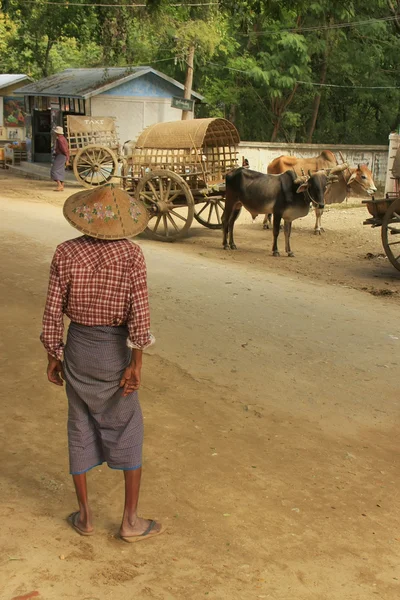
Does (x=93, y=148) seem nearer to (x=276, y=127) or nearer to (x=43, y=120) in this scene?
(x=43, y=120)

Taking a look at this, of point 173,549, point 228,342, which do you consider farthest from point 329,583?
point 228,342

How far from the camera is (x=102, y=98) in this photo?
80.7 ft

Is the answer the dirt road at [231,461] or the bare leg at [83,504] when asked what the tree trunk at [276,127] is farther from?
the bare leg at [83,504]

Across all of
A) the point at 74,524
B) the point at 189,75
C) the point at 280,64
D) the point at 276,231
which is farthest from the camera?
the point at 280,64

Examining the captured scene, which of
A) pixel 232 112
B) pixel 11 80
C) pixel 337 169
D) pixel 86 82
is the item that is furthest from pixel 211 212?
pixel 11 80

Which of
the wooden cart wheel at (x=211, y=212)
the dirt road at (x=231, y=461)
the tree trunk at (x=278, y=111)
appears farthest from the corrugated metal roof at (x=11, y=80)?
the dirt road at (x=231, y=461)

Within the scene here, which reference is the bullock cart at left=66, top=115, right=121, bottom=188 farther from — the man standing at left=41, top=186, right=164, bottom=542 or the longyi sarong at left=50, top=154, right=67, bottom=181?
the man standing at left=41, top=186, right=164, bottom=542

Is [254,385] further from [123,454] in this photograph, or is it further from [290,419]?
[123,454]

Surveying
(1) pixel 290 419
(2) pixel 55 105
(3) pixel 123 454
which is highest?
(2) pixel 55 105

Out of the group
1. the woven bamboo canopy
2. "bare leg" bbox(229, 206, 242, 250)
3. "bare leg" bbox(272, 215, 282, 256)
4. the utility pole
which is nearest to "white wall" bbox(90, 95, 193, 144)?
the utility pole

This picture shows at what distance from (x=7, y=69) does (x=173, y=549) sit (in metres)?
42.8

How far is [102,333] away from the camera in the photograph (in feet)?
12.0

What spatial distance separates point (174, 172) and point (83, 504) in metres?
10.4

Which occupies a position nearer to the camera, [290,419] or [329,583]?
[329,583]
